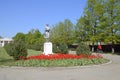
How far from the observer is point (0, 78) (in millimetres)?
12102

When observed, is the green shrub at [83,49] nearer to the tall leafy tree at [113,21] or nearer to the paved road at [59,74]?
the paved road at [59,74]

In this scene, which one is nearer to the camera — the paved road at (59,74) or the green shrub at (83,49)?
the paved road at (59,74)

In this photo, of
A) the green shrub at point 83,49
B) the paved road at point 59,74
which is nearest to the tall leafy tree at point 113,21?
the green shrub at point 83,49

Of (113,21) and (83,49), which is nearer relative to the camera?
(83,49)

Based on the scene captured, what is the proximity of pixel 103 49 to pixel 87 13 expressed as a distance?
8.88 m

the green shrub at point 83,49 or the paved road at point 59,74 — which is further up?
the green shrub at point 83,49

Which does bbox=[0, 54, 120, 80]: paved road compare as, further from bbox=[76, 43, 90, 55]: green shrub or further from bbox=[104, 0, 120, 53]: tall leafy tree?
bbox=[104, 0, 120, 53]: tall leafy tree

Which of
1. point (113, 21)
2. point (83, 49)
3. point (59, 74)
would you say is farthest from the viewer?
point (113, 21)

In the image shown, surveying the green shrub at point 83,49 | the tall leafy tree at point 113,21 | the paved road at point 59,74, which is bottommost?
the paved road at point 59,74

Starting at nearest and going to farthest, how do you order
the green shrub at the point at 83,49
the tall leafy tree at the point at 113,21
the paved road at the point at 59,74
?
the paved road at the point at 59,74 < the green shrub at the point at 83,49 < the tall leafy tree at the point at 113,21

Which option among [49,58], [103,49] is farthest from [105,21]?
[49,58]

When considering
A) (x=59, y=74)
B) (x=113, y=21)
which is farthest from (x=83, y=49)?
(x=113, y=21)

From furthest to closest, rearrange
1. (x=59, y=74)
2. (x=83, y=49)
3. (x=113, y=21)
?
1. (x=113, y=21)
2. (x=83, y=49)
3. (x=59, y=74)

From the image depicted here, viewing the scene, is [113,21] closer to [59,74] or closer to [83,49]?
[83,49]
